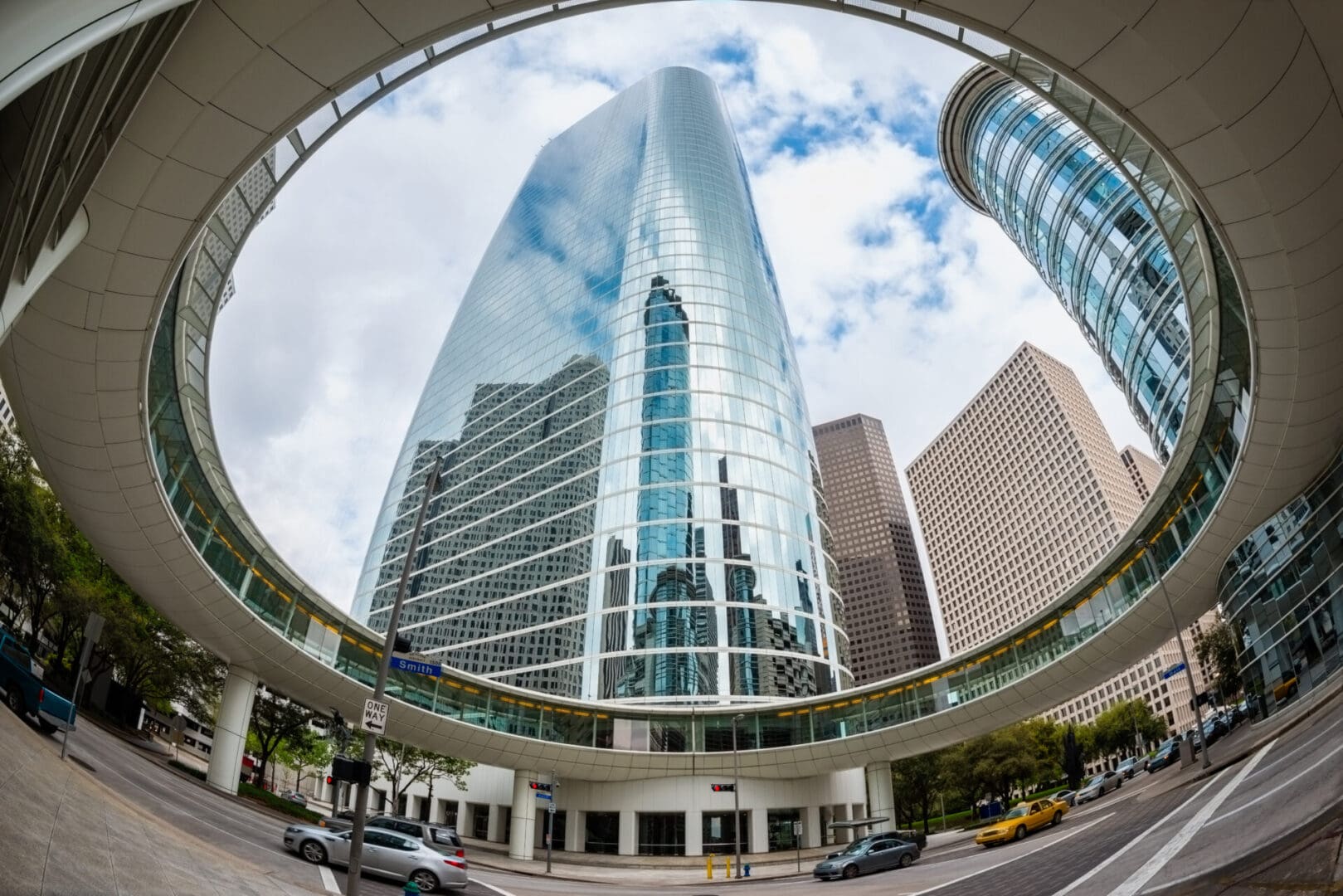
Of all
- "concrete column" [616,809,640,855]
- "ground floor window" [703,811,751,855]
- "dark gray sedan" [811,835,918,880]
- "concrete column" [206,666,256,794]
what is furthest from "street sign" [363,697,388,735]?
"ground floor window" [703,811,751,855]

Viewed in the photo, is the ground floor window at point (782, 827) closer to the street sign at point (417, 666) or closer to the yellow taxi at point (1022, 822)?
the yellow taxi at point (1022, 822)

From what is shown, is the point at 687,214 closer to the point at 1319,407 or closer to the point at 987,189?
the point at 987,189

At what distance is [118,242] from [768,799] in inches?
1816

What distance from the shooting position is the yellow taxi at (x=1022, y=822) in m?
27.4

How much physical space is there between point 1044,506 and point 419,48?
186 metres

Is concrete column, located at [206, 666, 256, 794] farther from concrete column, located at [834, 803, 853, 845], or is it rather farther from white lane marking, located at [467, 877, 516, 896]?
concrete column, located at [834, 803, 853, 845]

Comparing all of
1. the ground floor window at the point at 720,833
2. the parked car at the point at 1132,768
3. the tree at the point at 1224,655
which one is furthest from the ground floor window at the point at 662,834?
the tree at the point at 1224,655

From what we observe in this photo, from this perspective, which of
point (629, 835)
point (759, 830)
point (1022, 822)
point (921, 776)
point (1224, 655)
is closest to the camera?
point (1022, 822)

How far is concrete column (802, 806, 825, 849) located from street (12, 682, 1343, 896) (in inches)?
685

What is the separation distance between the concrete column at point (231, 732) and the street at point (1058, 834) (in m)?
1.30

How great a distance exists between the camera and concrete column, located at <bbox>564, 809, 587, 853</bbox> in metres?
47.3

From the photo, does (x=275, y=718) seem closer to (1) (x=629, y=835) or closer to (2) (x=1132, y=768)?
(1) (x=629, y=835)

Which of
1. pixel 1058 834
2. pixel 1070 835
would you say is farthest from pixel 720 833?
pixel 1070 835

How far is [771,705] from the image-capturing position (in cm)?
4744
